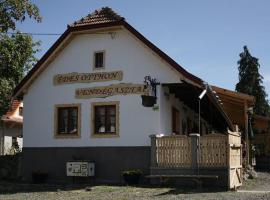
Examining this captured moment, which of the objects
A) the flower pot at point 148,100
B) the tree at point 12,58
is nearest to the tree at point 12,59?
the tree at point 12,58

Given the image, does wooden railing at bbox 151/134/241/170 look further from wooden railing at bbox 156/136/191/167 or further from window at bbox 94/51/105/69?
window at bbox 94/51/105/69

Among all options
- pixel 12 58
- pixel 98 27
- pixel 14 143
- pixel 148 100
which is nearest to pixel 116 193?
pixel 148 100

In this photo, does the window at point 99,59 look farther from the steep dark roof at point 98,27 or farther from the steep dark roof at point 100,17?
the steep dark roof at point 100,17

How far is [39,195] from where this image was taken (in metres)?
15.4

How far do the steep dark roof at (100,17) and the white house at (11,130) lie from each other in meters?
15.9

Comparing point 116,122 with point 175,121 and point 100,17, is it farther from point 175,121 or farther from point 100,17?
point 100,17

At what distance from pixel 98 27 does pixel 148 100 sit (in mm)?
3851

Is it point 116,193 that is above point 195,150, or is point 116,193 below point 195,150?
below

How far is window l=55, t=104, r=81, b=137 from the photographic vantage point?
68.8ft

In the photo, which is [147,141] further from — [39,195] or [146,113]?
[39,195]

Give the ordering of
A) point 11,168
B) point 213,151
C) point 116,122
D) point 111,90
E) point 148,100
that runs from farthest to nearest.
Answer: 1. point 11,168
2. point 111,90
3. point 116,122
4. point 148,100
5. point 213,151

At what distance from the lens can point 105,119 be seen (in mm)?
20391

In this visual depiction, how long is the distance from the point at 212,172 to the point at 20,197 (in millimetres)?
6454

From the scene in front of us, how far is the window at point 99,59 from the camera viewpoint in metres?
20.8
